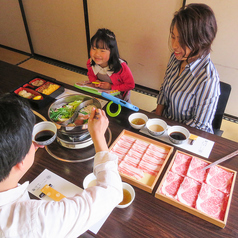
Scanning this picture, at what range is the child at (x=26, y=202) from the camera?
0.68 metres

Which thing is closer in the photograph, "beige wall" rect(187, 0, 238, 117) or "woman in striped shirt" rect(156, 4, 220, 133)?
"woman in striped shirt" rect(156, 4, 220, 133)

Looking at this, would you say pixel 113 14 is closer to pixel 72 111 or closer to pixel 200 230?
pixel 72 111

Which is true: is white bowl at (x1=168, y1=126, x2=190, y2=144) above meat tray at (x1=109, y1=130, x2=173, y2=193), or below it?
above

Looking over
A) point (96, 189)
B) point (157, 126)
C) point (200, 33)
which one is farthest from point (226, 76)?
point (96, 189)

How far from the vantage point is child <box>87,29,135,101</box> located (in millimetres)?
1919

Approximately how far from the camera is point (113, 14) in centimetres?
303

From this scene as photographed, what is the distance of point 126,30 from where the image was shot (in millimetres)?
3053

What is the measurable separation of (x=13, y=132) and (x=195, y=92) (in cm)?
138

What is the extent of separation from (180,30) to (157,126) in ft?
2.28

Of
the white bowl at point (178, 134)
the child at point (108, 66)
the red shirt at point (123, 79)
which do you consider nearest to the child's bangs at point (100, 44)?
the child at point (108, 66)

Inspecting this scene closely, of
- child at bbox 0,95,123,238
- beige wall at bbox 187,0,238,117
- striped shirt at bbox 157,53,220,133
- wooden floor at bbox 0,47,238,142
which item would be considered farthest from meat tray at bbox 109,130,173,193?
beige wall at bbox 187,0,238,117

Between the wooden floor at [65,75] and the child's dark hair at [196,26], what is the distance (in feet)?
5.30

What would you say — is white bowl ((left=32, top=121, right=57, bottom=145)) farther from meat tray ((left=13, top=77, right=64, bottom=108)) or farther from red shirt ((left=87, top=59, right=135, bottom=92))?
red shirt ((left=87, top=59, right=135, bottom=92))

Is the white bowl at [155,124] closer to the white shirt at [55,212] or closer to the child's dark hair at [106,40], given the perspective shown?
the white shirt at [55,212]
